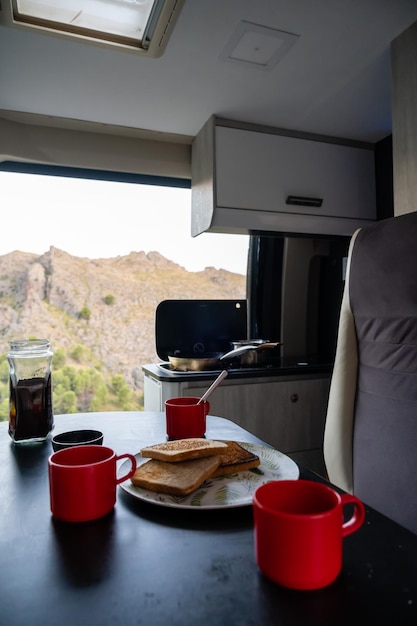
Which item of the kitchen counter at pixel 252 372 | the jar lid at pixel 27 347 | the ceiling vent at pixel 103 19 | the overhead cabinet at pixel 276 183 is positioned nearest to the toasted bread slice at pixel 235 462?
the jar lid at pixel 27 347

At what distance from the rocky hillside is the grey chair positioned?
171 cm

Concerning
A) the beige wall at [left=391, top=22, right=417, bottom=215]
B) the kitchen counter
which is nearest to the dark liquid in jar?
the kitchen counter

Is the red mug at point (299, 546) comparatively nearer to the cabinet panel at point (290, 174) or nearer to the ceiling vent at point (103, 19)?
the ceiling vent at point (103, 19)

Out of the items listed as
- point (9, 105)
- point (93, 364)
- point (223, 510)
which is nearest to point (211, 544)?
point (223, 510)

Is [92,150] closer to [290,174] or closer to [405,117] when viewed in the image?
[290,174]

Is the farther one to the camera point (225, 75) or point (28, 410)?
point (225, 75)

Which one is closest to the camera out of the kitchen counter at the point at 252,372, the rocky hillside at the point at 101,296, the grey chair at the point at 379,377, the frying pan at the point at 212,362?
the grey chair at the point at 379,377

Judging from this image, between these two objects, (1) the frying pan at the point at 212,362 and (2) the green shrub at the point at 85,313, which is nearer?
(1) the frying pan at the point at 212,362

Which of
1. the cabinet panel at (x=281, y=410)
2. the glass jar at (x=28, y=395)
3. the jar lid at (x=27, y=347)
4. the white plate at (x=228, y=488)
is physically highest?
the jar lid at (x=27, y=347)

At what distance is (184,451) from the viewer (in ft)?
2.33

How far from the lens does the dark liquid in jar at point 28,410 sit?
933mm

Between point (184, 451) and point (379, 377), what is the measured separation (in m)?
0.56

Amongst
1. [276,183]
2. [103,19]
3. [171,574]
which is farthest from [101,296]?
[171,574]

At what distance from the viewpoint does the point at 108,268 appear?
8.77 feet
